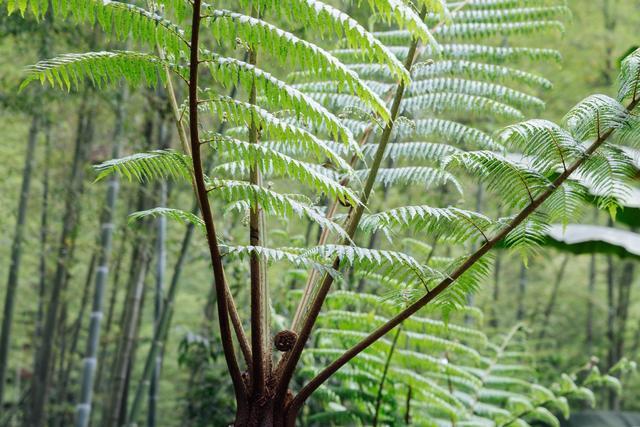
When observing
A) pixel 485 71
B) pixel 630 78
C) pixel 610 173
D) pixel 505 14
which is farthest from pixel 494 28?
pixel 610 173

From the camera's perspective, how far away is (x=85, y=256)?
33.9ft

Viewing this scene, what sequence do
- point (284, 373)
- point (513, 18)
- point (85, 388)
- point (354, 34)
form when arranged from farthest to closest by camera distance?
point (85, 388)
point (513, 18)
point (284, 373)
point (354, 34)

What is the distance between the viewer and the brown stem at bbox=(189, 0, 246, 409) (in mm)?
1142

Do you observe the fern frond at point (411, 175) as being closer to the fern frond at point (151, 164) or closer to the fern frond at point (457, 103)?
the fern frond at point (457, 103)

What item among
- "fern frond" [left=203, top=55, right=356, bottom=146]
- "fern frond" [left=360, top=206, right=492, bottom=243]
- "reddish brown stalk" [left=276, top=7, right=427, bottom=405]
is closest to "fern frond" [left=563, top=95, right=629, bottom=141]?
"fern frond" [left=360, top=206, right=492, bottom=243]

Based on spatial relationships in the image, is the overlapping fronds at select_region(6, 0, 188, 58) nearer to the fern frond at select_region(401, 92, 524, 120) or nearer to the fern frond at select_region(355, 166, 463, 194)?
the fern frond at select_region(355, 166, 463, 194)

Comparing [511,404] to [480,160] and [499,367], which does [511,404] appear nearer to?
[499,367]

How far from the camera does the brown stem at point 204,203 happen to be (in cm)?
114

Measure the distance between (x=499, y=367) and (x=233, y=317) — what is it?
61.4 inches

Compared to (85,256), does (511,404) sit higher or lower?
lower

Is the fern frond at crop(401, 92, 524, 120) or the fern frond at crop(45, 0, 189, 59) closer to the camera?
the fern frond at crop(45, 0, 189, 59)

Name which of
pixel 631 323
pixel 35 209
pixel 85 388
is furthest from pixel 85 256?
pixel 631 323

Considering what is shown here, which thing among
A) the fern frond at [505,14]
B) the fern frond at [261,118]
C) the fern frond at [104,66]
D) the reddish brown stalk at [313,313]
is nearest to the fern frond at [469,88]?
the fern frond at [505,14]

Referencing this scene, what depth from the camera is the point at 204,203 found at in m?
1.21
